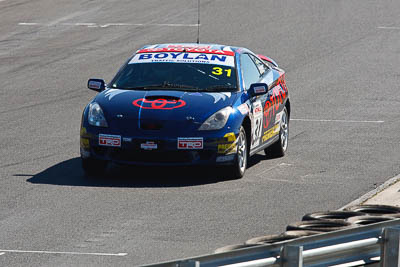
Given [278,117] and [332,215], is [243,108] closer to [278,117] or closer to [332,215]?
[278,117]

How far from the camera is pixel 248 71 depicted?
44.4ft

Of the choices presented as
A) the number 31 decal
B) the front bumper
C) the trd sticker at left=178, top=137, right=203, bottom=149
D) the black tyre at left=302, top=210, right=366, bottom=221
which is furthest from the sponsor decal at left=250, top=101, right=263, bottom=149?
the black tyre at left=302, top=210, right=366, bottom=221

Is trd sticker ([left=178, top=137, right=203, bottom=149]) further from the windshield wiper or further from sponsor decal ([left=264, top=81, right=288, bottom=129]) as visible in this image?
sponsor decal ([left=264, top=81, right=288, bottom=129])

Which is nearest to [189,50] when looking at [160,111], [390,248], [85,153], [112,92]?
[112,92]

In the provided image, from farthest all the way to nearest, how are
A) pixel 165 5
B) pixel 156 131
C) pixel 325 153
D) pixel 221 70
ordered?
1. pixel 165 5
2. pixel 325 153
3. pixel 221 70
4. pixel 156 131

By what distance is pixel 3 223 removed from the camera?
9953 mm

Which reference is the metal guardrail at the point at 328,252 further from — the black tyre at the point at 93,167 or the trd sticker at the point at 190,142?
the black tyre at the point at 93,167

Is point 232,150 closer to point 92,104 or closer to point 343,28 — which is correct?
point 92,104

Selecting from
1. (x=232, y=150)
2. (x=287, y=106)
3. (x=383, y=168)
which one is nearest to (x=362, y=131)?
(x=287, y=106)

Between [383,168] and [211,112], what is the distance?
2.51 meters

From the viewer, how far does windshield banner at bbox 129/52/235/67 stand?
13.3 m

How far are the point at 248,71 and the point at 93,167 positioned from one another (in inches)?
96.4

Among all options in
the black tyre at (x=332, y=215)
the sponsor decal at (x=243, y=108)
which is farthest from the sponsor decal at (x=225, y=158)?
the black tyre at (x=332, y=215)

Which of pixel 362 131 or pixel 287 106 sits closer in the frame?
pixel 287 106
